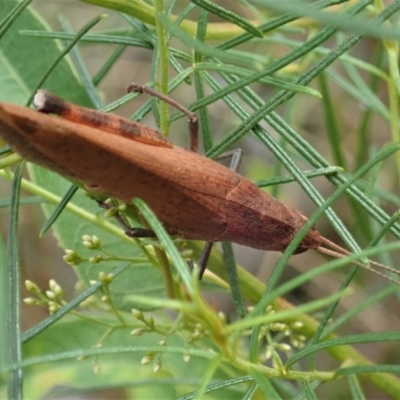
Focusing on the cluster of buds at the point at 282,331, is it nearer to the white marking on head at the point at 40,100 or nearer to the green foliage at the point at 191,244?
the green foliage at the point at 191,244

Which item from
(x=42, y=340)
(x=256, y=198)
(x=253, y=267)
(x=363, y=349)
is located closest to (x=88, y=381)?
(x=42, y=340)

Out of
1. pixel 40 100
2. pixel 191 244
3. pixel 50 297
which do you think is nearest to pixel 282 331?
pixel 191 244

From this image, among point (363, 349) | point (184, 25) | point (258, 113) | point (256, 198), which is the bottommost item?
point (363, 349)

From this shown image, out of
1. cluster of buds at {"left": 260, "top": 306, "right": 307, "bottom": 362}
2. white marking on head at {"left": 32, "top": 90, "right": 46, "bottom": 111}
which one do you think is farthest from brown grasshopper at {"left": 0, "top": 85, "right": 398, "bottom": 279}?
cluster of buds at {"left": 260, "top": 306, "right": 307, "bottom": 362}

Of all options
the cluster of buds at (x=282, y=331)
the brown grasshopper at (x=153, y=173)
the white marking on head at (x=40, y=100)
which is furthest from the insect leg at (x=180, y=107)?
the cluster of buds at (x=282, y=331)

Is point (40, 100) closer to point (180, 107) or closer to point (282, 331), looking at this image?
point (180, 107)

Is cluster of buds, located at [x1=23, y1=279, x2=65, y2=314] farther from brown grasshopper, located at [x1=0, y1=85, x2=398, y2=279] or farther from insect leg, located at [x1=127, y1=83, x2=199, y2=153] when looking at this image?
insect leg, located at [x1=127, y1=83, x2=199, y2=153]

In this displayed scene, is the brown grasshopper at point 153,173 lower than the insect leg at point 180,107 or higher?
lower

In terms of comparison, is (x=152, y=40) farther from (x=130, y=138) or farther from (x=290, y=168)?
(x=290, y=168)
